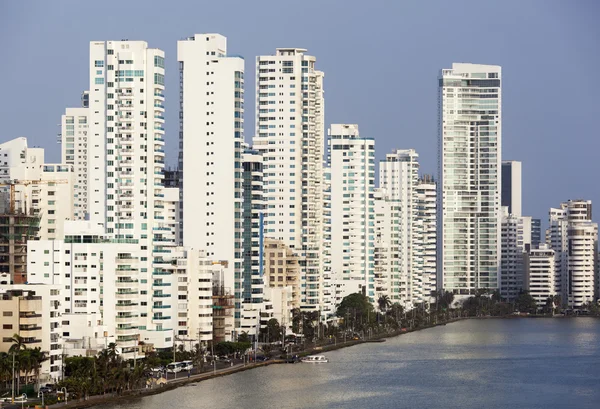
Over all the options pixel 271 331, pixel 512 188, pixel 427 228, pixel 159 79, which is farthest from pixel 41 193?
pixel 512 188

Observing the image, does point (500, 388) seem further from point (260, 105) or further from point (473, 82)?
point (473, 82)

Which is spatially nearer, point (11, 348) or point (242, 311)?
point (11, 348)

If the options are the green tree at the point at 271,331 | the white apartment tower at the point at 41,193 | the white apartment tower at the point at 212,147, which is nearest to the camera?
the white apartment tower at the point at 212,147

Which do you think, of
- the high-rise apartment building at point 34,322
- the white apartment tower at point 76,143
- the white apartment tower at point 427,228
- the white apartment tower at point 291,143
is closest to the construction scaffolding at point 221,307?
the white apartment tower at point 291,143

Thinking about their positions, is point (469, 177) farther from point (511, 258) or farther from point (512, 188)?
point (512, 188)

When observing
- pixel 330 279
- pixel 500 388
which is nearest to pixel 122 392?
Answer: pixel 500 388

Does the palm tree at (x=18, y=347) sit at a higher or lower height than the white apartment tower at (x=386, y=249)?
lower

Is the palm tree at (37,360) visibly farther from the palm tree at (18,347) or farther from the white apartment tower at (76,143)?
the white apartment tower at (76,143)
